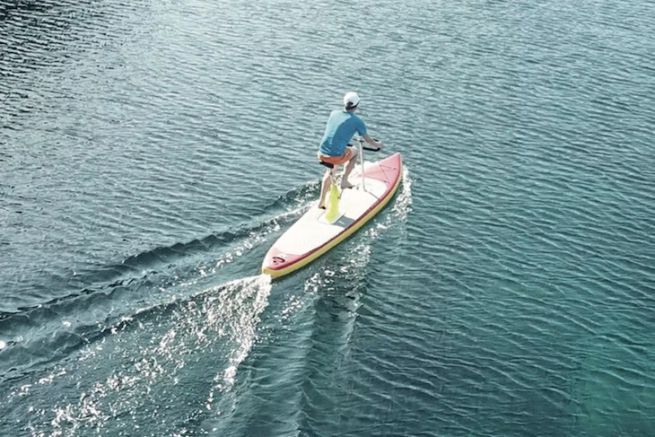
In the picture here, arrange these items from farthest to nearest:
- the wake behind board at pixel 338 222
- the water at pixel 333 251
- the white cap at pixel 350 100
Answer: the white cap at pixel 350 100 → the wake behind board at pixel 338 222 → the water at pixel 333 251

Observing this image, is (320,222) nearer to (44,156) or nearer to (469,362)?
(469,362)

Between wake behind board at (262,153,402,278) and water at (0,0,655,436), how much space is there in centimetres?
45

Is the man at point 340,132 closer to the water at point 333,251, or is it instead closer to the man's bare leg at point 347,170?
the man's bare leg at point 347,170

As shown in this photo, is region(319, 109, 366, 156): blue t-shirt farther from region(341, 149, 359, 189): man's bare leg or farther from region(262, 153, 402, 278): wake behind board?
region(262, 153, 402, 278): wake behind board

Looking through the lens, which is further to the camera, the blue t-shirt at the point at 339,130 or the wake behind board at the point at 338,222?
the blue t-shirt at the point at 339,130

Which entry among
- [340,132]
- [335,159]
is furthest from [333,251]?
[340,132]

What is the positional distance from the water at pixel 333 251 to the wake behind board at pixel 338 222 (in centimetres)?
45

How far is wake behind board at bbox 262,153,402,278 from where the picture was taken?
25.8 meters

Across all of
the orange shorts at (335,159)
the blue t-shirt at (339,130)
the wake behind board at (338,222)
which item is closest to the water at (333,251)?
the wake behind board at (338,222)

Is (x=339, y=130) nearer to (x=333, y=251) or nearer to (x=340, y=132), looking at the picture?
(x=340, y=132)

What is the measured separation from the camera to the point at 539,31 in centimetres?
4769

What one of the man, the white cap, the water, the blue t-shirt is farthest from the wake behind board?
the white cap

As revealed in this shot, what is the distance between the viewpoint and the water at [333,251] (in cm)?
2102

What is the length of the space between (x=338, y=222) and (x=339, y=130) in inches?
113
